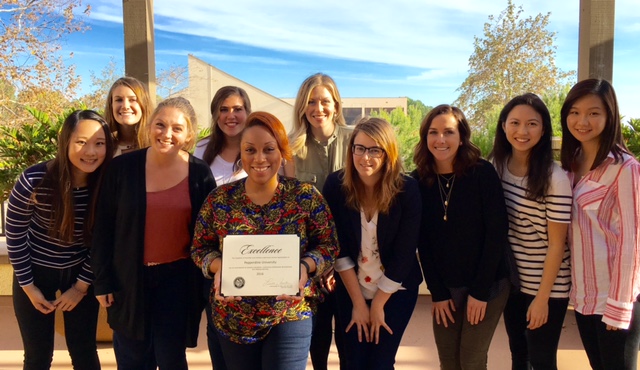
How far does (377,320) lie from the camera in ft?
8.17

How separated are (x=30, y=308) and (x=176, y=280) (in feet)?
2.70

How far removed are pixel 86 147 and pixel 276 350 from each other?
1.44 metres

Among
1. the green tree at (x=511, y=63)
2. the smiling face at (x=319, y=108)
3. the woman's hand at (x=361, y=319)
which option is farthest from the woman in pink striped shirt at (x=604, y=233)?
the green tree at (x=511, y=63)

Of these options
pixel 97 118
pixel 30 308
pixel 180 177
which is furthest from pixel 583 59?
pixel 30 308

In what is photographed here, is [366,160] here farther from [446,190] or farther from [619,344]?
[619,344]

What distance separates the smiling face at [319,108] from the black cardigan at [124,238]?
35.4 inches

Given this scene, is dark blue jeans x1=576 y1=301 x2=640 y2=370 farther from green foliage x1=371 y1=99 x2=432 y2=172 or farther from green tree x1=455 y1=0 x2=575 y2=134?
green tree x1=455 y1=0 x2=575 y2=134

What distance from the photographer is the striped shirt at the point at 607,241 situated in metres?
2.29

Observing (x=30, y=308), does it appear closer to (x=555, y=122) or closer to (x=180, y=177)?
(x=180, y=177)

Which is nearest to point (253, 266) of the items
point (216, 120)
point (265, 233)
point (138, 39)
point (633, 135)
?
point (265, 233)

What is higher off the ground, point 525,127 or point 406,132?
point 406,132

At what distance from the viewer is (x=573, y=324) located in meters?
4.62

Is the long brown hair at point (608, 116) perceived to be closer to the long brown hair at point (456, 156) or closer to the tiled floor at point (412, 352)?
the long brown hair at point (456, 156)

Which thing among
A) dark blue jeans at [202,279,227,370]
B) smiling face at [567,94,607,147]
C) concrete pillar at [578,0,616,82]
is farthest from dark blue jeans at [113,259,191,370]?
concrete pillar at [578,0,616,82]
